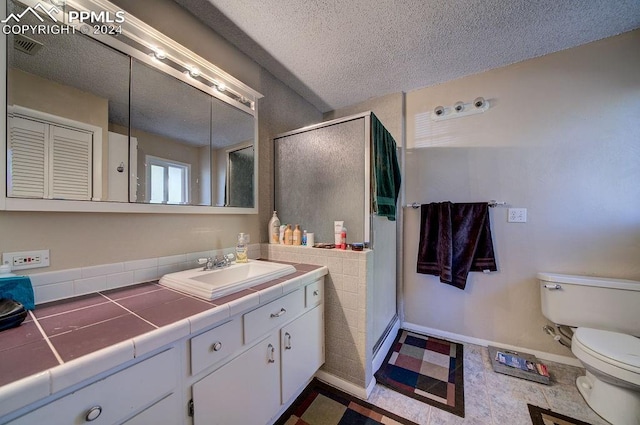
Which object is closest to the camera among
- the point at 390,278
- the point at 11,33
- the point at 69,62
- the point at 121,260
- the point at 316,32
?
the point at 11,33

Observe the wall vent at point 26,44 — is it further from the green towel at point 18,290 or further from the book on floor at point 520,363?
the book on floor at point 520,363

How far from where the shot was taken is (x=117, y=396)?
2.18 ft

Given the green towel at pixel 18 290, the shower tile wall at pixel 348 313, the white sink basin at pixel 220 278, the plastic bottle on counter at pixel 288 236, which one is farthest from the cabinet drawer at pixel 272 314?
the green towel at pixel 18 290

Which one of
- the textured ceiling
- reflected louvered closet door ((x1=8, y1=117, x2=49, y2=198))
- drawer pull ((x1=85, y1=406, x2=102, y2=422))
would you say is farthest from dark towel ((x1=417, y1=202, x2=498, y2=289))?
reflected louvered closet door ((x1=8, y1=117, x2=49, y2=198))

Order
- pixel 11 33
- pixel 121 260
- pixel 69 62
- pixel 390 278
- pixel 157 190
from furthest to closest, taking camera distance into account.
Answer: pixel 390 278 < pixel 157 190 < pixel 121 260 < pixel 69 62 < pixel 11 33

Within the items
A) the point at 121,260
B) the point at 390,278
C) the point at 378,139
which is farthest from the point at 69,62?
the point at 390,278

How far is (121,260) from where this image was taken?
46.7 inches

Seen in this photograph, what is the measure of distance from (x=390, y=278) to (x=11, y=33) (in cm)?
265

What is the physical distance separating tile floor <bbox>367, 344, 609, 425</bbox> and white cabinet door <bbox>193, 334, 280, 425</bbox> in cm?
75

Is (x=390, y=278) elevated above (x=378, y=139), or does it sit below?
below

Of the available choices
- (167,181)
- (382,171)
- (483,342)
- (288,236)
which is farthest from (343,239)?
(483,342)

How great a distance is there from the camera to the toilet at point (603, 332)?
1.26 meters

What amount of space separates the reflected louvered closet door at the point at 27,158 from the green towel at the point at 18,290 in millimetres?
326

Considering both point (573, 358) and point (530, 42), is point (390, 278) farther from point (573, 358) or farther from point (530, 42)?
point (530, 42)
